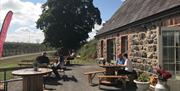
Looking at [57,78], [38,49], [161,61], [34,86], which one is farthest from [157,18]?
[38,49]

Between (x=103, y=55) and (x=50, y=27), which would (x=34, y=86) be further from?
A: (x=50, y=27)

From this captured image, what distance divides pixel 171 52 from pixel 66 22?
2934 cm

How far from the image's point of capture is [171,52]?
36.9ft

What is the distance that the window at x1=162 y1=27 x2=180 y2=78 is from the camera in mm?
11156

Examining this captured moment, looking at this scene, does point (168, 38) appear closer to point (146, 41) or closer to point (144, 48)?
point (146, 41)

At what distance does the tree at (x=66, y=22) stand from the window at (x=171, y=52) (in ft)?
95.1

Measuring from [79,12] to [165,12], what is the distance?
101ft

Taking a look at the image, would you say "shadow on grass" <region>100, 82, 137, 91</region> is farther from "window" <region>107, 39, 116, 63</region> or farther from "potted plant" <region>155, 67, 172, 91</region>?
"window" <region>107, 39, 116, 63</region>

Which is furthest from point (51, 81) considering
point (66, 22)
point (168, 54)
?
point (66, 22)

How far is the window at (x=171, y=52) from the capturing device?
11156mm

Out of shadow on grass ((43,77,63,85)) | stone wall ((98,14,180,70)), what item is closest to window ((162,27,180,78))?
stone wall ((98,14,180,70))

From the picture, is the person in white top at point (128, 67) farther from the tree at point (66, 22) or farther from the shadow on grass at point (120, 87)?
the tree at point (66, 22)

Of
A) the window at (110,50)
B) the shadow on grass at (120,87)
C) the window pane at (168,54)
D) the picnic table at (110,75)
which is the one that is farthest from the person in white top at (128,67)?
the window at (110,50)

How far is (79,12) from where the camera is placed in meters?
41.5
